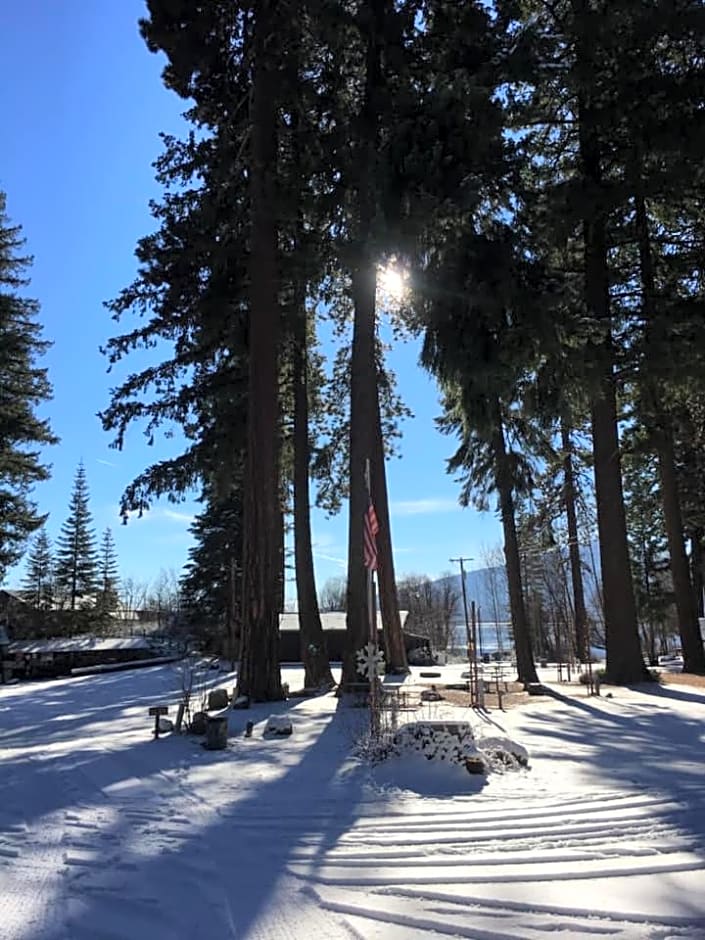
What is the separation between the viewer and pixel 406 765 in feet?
21.0

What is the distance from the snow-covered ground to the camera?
131 inches

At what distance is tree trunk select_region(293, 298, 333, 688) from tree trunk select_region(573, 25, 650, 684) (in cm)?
628

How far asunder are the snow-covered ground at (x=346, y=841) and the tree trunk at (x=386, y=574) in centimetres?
879

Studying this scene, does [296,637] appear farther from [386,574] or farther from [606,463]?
[606,463]

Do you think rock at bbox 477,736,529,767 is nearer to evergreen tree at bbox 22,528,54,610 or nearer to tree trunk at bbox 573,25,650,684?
tree trunk at bbox 573,25,650,684

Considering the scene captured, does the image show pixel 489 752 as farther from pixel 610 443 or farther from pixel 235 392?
pixel 235 392

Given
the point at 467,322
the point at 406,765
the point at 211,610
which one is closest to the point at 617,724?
the point at 406,765

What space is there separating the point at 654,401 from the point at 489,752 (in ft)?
34.6

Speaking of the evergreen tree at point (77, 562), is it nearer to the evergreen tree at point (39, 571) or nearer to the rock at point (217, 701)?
the evergreen tree at point (39, 571)

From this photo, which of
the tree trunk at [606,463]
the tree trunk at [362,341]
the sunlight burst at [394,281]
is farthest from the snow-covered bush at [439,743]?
the sunlight burst at [394,281]

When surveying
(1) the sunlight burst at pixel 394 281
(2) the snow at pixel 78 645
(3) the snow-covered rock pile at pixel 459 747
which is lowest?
(3) the snow-covered rock pile at pixel 459 747

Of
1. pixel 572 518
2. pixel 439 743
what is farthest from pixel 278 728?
pixel 572 518

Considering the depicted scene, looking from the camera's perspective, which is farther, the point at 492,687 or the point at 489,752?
the point at 492,687

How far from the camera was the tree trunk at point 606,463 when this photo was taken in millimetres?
13406
